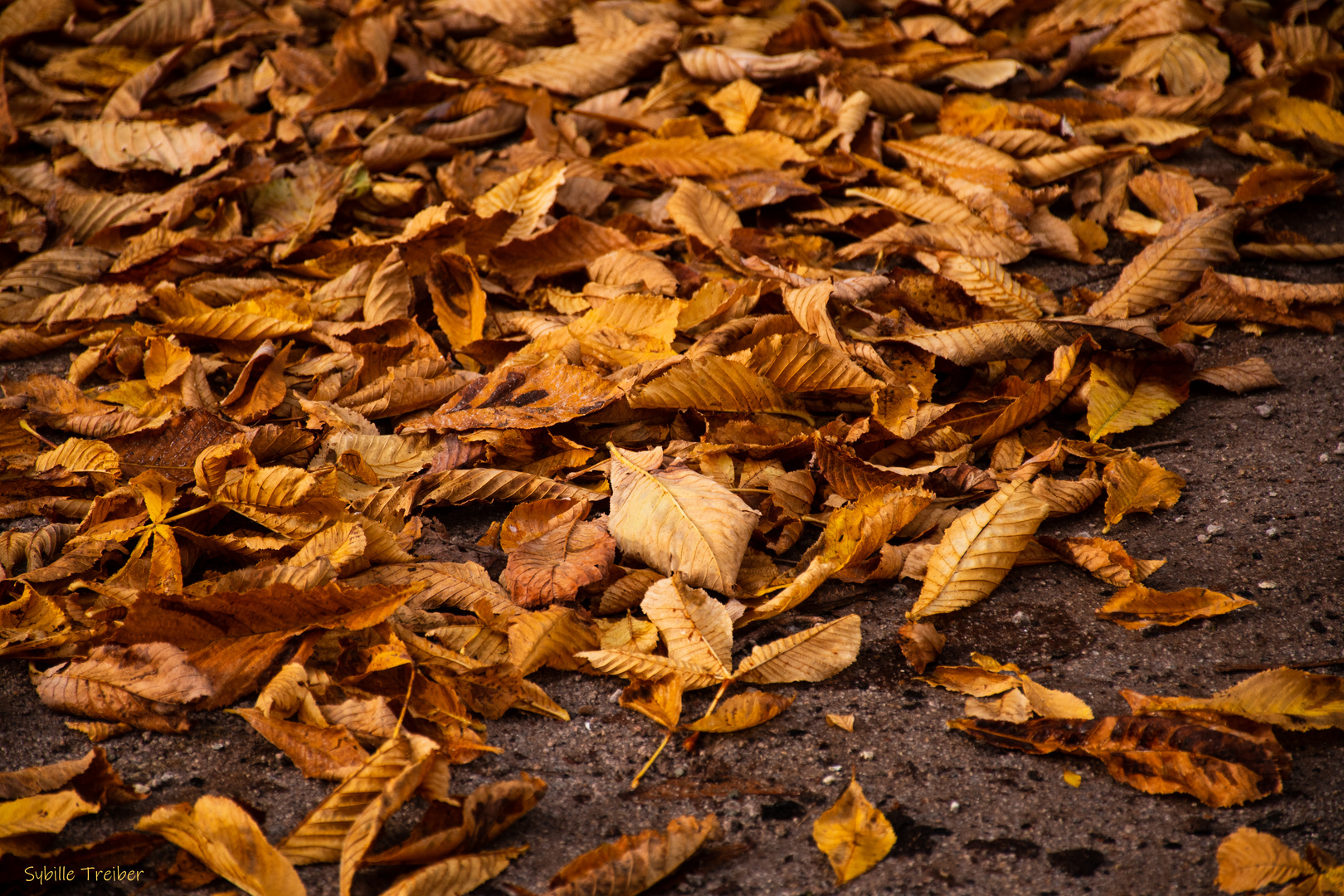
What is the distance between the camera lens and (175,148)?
2.73 m

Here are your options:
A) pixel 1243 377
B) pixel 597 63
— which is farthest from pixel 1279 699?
pixel 597 63

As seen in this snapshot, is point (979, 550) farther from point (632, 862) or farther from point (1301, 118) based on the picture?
point (1301, 118)

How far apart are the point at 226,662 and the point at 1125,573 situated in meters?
1.30

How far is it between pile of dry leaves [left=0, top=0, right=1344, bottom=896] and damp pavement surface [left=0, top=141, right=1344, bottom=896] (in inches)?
1.2

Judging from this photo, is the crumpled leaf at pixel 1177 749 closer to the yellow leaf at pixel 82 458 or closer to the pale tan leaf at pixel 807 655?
the pale tan leaf at pixel 807 655

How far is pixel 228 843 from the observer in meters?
1.11

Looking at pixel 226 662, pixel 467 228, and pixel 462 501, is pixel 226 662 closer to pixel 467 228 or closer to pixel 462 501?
pixel 462 501

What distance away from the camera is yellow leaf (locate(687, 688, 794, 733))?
130cm

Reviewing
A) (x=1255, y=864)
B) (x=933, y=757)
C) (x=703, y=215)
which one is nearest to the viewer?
(x=1255, y=864)

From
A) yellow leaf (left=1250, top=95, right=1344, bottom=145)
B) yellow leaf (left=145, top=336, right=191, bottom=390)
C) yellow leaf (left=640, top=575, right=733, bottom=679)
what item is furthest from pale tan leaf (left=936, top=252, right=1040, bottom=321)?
yellow leaf (left=145, top=336, right=191, bottom=390)

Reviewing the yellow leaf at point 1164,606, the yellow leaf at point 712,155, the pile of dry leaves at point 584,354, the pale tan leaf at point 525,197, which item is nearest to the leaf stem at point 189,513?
the pile of dry leaves at point 584,354

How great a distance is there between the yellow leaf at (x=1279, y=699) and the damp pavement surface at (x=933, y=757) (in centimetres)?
3

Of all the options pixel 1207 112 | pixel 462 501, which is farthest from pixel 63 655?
pixel 1207 112

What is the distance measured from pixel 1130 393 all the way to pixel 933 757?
3.16 feet
